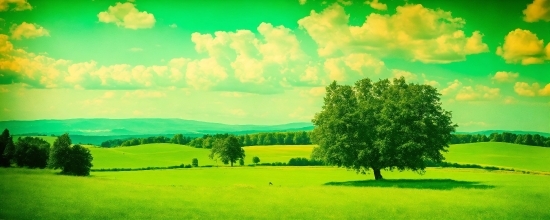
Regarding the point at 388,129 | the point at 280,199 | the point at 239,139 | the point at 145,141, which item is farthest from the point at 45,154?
the point at 388,129

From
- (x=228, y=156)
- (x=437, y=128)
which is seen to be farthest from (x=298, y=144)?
(x=437, y=128)

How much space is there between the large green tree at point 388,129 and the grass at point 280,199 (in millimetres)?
1484

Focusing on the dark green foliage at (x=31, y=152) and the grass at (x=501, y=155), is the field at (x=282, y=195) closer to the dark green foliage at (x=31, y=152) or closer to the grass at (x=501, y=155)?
the grass at (x=501, y=155)

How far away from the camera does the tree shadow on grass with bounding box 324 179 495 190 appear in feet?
68.6

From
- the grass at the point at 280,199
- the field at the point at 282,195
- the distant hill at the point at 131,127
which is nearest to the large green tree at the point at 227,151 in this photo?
the distant hill at the point at 131,127

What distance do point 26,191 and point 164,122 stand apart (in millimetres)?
12023

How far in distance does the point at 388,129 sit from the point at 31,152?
2254 cm

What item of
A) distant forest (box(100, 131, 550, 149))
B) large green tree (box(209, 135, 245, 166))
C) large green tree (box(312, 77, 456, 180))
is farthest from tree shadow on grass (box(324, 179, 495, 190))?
large green tree (box(209, 135, 245, 166))

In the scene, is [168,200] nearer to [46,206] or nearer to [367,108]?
[46,206]

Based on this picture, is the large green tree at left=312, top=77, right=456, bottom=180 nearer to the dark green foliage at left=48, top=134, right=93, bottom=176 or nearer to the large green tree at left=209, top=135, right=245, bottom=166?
the large green tree at left=209, top=135, right=245, bottom=166

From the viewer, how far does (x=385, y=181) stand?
2291 cm

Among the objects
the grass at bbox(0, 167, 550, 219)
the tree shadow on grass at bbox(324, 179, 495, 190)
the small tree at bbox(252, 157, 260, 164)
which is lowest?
the grass at bbox(0, 167, 550, 219)

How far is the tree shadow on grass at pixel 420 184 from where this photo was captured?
68.6 ft

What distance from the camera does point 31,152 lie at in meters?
26.3
